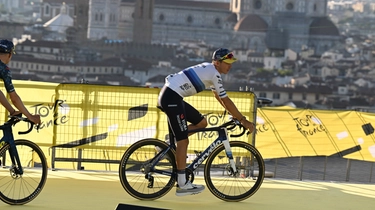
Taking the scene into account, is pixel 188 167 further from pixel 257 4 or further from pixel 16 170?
pixel 257 4

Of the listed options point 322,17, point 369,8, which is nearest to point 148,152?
point 322,17

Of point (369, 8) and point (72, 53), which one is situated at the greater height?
point (369, 8)

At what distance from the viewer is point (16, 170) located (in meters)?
3.95

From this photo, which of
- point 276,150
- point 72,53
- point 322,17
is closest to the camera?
point 276,150

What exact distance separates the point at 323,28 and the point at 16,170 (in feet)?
284

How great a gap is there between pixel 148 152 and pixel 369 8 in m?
95.9

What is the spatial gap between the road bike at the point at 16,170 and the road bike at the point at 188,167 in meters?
0.37

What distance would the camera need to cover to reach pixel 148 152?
13.8 feet

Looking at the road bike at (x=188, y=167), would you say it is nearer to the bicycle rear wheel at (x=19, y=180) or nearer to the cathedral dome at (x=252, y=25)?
the bicycle rear wheel at (x=19, y=180)

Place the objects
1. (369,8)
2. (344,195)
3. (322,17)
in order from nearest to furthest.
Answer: (344,195) < (322,17) < (369,8)

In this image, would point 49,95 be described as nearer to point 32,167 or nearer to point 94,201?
point 32,167

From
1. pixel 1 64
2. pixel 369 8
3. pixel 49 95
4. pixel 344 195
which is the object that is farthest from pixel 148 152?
pixel 369 8

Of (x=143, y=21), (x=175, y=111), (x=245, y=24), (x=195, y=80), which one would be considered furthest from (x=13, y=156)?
(x=245, y=24)

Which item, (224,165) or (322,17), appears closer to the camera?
(224,165)
